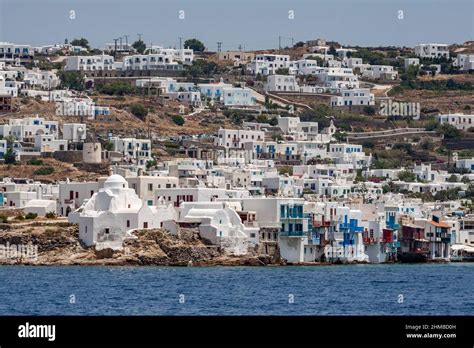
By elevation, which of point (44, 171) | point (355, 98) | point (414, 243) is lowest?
point (414, 243)

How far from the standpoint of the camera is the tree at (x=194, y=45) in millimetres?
155500

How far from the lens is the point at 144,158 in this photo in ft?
310

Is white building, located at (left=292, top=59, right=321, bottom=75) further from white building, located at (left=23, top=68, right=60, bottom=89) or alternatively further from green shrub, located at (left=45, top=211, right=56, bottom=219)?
green shrub, located at (left=45, top=211, right=56, bottom=219)

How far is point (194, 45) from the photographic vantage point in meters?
156

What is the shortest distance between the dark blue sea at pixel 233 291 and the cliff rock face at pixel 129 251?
6.04 ft

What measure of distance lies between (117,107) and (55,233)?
55707mm

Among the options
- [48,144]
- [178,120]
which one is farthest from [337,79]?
[48,144]

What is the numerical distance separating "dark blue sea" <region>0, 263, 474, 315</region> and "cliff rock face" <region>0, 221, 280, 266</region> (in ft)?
6.04

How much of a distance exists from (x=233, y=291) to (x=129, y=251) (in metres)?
17.3

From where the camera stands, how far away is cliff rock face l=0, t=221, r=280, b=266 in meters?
59.8

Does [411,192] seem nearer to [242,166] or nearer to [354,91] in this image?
[242,166]

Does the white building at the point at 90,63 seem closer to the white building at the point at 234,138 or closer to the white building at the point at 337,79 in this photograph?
the white building at the point at 337,79

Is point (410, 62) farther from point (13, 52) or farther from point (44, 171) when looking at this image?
point (44, 171)

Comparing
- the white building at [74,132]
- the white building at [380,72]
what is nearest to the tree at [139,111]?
the white building at [74,132]
